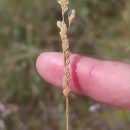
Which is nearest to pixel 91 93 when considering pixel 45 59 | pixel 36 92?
pixel 45 59

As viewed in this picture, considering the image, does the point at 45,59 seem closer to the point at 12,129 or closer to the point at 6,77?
the point at 12,129

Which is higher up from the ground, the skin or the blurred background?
the skin

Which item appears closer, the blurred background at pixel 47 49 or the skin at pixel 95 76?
the skin at pixel 95 76

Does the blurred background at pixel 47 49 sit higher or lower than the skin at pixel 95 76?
lower

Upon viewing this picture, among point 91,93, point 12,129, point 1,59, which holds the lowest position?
point 12,129
